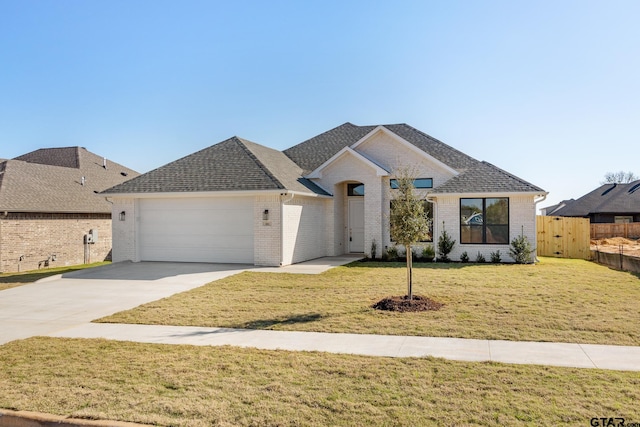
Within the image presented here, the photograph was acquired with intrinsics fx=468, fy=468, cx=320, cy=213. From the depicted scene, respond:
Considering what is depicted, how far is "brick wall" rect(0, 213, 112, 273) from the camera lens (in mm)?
20656

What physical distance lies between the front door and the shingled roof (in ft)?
9.43

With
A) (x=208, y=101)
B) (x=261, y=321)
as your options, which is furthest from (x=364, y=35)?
(x=261, y=321)

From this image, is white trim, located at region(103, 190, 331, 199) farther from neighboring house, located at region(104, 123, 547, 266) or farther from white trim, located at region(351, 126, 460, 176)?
white trim, located at region(351, 126, 460, 176)

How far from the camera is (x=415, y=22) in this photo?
15578mm

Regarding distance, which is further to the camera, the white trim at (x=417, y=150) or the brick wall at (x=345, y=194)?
the brick wall at (x=345, y=194)

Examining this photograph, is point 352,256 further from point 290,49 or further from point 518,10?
point 518,10

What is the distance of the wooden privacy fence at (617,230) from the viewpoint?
32.9 metres

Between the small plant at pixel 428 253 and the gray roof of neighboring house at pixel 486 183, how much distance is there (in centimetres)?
245

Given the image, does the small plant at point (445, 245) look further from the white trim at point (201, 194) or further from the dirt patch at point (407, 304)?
the dirt patch at point (407, 304)

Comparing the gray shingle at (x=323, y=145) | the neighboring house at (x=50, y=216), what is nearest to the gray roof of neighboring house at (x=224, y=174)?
the gray shingle at (x=323, y=145)

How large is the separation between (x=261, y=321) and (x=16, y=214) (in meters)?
17.4

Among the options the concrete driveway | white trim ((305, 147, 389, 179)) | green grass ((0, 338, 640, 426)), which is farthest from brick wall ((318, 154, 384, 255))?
green grass ((0, 338, 640, 426))

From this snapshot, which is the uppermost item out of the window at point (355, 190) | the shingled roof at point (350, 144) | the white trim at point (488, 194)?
the shingled roof at point (350, 144)

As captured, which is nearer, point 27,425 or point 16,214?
point 27,425
